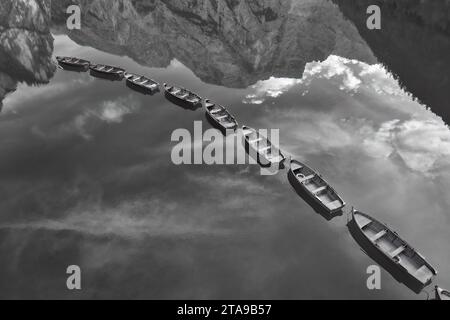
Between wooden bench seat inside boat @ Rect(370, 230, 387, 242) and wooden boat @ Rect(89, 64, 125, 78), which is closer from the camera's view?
wooden bench seat inside boat @ Rect(370, 230, 387, 242)

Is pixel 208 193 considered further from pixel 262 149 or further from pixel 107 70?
pixel 107 70

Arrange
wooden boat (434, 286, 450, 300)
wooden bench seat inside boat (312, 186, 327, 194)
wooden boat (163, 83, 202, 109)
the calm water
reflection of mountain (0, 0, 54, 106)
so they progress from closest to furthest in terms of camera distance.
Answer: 1. wooden boat (434, 286, 450, 300)
2. the calm water
3. wooden bench seat inside boat (312, 186, 327, 194)
4. wooden boat (163, 83, 202, 109)
5. reflection of mountain (0, 0, 54, 106)

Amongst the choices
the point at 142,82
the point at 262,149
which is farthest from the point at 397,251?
the point at 142,82

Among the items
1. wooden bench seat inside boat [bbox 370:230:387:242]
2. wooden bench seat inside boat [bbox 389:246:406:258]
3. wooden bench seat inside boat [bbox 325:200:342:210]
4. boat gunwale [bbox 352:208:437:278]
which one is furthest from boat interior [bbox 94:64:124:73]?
wooden bench seat inside boat [bbox 389:246:406:258]

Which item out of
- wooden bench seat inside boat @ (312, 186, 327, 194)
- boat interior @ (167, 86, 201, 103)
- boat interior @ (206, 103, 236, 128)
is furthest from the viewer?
boat interior @ (167, 86, 201, 103)

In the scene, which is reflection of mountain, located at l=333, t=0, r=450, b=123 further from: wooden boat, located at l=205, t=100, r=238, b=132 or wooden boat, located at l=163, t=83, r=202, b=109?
wooden boat, located at l=163, t=83, r=202, b=109

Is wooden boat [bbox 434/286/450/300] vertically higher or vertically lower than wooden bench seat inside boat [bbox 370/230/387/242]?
lower
